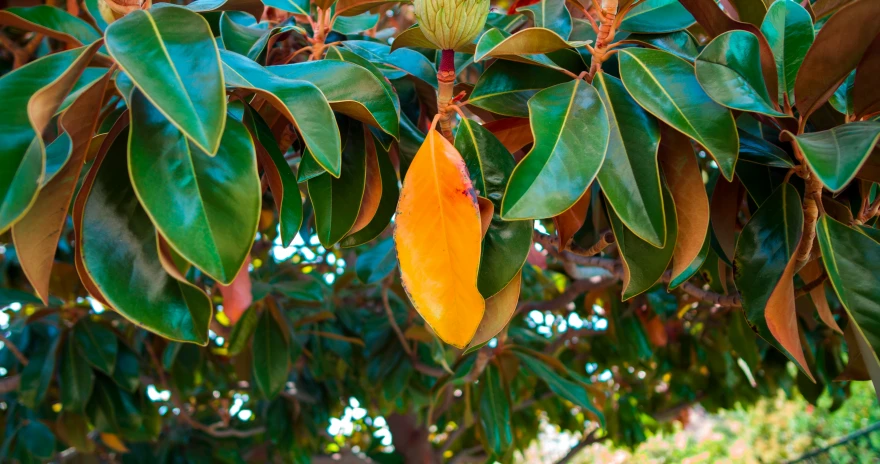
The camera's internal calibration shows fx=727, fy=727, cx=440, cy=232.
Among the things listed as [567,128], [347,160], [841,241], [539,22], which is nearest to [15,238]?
[347,160]

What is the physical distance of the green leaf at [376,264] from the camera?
5.34 ft

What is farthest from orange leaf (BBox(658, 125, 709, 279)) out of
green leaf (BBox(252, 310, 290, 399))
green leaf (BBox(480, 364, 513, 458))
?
green leaf (BBox(252, 310, 290, 399))

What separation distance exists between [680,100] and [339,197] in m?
0.35

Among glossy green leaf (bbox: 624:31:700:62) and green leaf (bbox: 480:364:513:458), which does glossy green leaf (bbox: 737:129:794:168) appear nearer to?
glossy green leaf (bbox: 624:31:700:62)

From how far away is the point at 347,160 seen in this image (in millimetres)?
769

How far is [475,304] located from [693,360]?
2.47 meters

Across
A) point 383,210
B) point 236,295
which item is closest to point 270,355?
point 236,295

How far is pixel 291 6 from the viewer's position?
949 millimetres

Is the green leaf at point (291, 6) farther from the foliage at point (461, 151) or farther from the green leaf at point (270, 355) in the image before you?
the green leaf at point (270, 355)

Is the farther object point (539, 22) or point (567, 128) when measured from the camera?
point (539, 22)

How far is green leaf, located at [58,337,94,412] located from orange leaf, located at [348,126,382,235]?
1401 mm

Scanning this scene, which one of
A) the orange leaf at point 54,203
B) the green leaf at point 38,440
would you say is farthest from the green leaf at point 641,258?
the green leaf at point 38,440

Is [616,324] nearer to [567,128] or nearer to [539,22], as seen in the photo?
[539,22]

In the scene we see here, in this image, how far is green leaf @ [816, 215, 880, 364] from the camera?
2.09 ft
